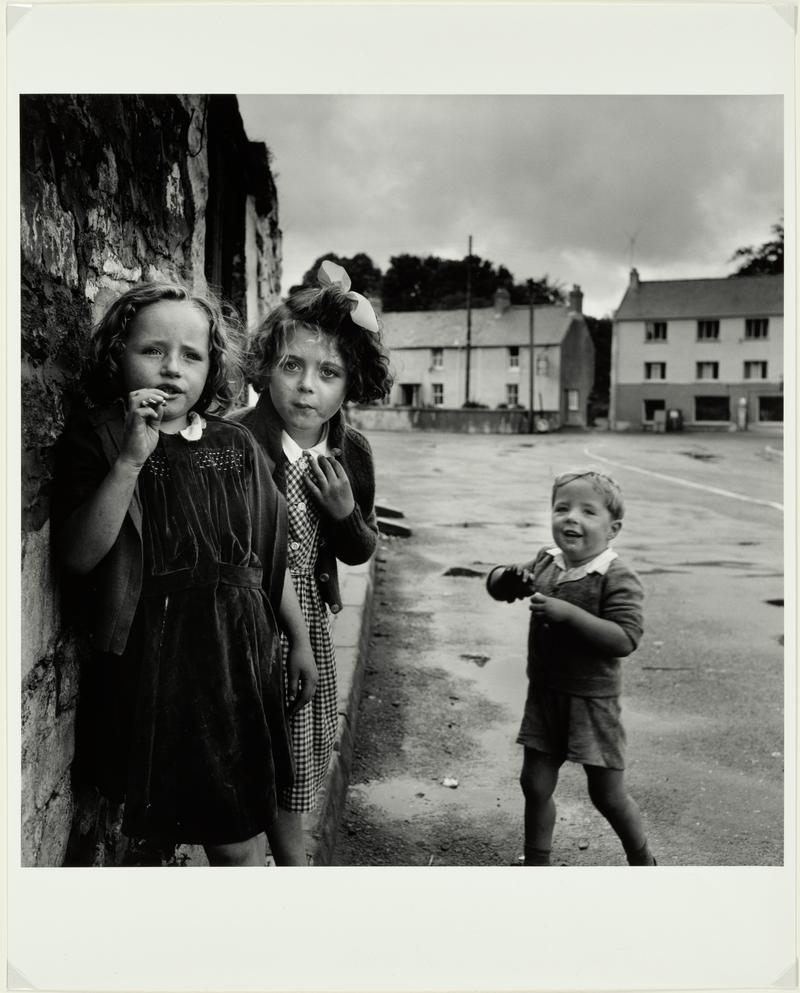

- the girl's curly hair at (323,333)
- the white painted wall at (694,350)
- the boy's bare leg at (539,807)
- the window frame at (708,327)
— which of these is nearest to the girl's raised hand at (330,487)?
the girl's curly hair at (323,333)

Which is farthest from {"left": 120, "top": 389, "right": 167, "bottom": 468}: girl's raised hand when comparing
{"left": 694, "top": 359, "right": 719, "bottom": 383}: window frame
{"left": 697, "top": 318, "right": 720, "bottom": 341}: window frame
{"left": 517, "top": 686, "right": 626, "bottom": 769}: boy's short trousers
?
{"left": 694, "top": 359, "right": 719, "bottom": 383}: window frame

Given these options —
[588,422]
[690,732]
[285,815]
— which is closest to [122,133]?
[285,815]

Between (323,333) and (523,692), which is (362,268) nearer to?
(323,333)

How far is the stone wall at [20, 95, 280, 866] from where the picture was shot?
1.49 m

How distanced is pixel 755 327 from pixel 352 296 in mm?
2063

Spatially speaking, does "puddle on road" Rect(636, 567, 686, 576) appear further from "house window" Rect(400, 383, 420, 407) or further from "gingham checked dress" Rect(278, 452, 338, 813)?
"house window" Rect(400, 383, 420, 407)

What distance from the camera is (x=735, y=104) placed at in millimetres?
2100

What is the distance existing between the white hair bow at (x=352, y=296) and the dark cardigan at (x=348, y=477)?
0.66 ft

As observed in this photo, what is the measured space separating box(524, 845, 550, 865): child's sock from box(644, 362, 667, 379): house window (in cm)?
680

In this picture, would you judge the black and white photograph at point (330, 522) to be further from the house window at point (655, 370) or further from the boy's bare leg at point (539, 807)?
the house window at point (655, 370)

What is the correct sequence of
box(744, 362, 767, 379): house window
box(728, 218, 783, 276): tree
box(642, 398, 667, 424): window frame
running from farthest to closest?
box(642, 398, 667, 424): window frame
box(744, 362, 767, 379): house window
box(728, 218, 783, 276): tree

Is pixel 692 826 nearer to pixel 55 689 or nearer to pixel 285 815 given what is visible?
pixel 285 815

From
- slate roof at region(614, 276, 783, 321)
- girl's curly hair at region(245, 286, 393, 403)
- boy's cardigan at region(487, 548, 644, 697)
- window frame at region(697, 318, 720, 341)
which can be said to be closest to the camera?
girl's curly hair at region(245, 286, 393, 403)
